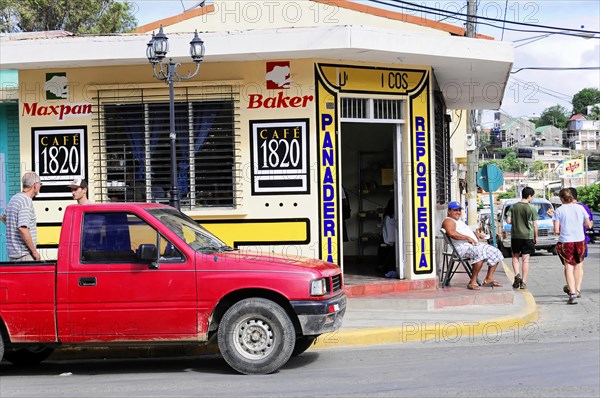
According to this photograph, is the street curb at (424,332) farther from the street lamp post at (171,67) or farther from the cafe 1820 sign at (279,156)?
the street lamp post at (171,67)

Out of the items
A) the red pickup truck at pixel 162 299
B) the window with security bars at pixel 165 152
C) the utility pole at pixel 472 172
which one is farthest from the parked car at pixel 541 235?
the red pickup truck at pixel 162 299

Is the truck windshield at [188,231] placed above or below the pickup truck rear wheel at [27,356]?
above

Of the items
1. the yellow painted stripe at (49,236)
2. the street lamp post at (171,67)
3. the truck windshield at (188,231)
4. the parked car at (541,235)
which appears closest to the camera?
the truck windshield at (188,231)

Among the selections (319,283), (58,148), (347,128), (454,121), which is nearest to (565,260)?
(347,128)

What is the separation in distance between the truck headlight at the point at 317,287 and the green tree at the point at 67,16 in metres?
31.3

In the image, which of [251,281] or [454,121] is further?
[454,121]

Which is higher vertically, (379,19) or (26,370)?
(379,19)

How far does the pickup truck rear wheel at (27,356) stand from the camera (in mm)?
9297

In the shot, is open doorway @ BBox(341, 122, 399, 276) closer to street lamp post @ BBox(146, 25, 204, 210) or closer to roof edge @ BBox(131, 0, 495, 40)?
Answer: street lamp post @ BBox(146, 25, 204, 210)

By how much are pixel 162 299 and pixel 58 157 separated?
6052 mm

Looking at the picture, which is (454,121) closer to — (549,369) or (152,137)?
(152,137)

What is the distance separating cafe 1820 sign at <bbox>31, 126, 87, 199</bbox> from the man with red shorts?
25.9 feet

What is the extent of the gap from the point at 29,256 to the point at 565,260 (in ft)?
28.1

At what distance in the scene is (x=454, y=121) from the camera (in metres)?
31.6
